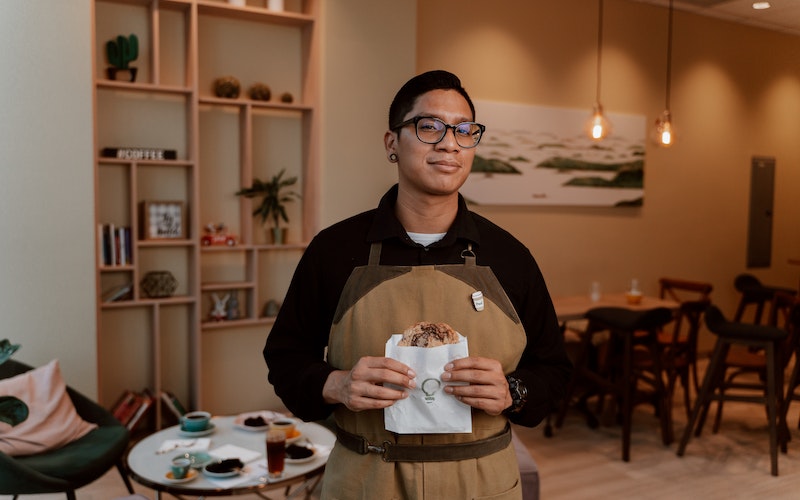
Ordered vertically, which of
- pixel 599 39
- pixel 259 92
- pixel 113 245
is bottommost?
pixel 113 245

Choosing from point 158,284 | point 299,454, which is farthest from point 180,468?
point 158,284

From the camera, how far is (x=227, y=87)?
462 cm

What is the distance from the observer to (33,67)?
12.7ft

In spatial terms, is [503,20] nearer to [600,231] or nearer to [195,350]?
[600,231]

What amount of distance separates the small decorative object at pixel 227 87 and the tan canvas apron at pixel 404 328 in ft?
11.2

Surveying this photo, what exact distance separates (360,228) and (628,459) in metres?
3.43

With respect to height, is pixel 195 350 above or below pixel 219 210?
below

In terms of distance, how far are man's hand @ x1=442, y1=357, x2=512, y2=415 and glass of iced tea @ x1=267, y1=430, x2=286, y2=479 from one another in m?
1.58

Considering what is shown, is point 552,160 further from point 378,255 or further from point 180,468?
point 378,255

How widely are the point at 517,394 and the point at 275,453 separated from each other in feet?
5.19

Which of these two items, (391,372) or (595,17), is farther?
(595,17)

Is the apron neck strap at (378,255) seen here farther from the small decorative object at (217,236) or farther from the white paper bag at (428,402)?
the small decorative object at (217,236)

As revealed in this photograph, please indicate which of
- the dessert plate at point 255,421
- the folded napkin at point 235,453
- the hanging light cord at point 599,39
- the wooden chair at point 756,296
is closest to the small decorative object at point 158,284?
the dessert plate at point 255,421

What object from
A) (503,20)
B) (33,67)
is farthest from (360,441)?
(503,20)
